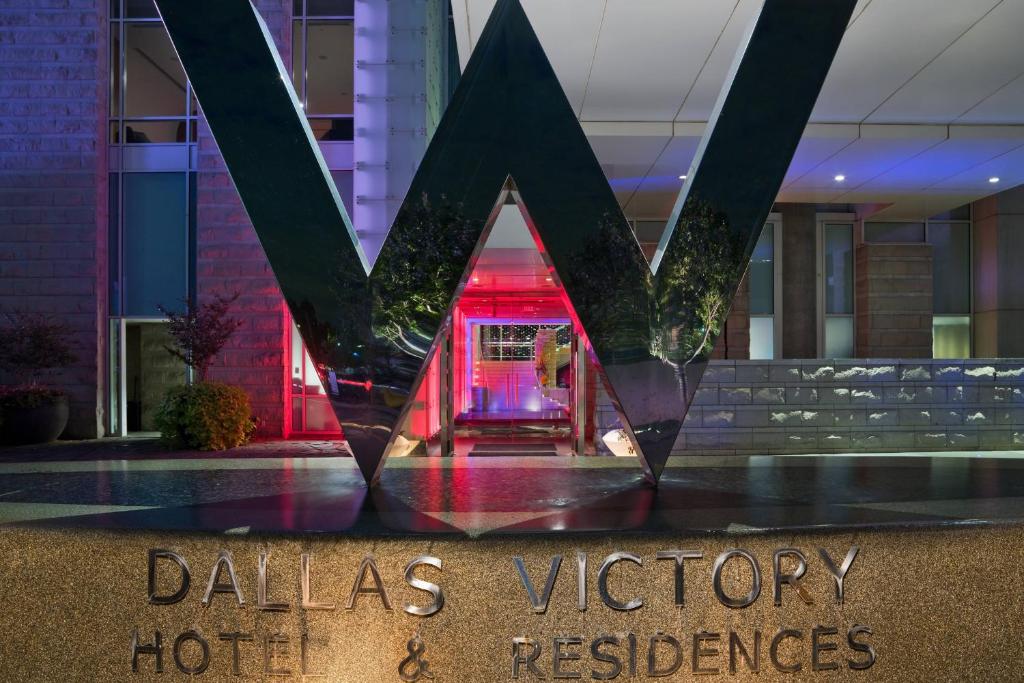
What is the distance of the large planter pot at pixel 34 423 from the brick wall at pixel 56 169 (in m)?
0.78

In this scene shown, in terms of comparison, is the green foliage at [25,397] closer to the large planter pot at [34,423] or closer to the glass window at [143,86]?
the large planter pot at [34,423]

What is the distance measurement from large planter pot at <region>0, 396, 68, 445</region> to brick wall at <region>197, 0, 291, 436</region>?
110 inches

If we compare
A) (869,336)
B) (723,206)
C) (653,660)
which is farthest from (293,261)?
(869,336)

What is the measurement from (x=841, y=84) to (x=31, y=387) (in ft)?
46.4

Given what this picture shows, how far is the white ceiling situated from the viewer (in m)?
7.06

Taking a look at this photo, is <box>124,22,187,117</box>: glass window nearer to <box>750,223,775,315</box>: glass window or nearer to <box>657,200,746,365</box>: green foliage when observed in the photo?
<box>750,223,775,315</box>: glass window

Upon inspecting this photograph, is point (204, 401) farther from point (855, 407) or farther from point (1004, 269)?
point (1004, 269)

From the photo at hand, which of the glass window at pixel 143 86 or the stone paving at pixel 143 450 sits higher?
the glass window at pixel 143 86

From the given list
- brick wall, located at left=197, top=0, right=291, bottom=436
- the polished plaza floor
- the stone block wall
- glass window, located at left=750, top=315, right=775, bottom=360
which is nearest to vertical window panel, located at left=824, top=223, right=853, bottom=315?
glass window, located at left=750, top=315, right=775, bottom=360

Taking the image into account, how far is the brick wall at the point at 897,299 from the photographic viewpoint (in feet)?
56.1

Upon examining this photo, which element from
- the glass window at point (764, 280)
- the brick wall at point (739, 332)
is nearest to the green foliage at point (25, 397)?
the brick wall at point (739, 332)

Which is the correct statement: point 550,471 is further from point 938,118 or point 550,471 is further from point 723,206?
point 938,118

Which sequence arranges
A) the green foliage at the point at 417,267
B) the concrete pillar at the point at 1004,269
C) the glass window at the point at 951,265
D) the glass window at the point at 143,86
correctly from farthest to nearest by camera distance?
the glass window at the point at 951,265 → the concrete pillar at the point at 1004,269 → the glass window at the point at 143,86 → the green foliage at the point at 417,267

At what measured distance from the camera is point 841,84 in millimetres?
8781
